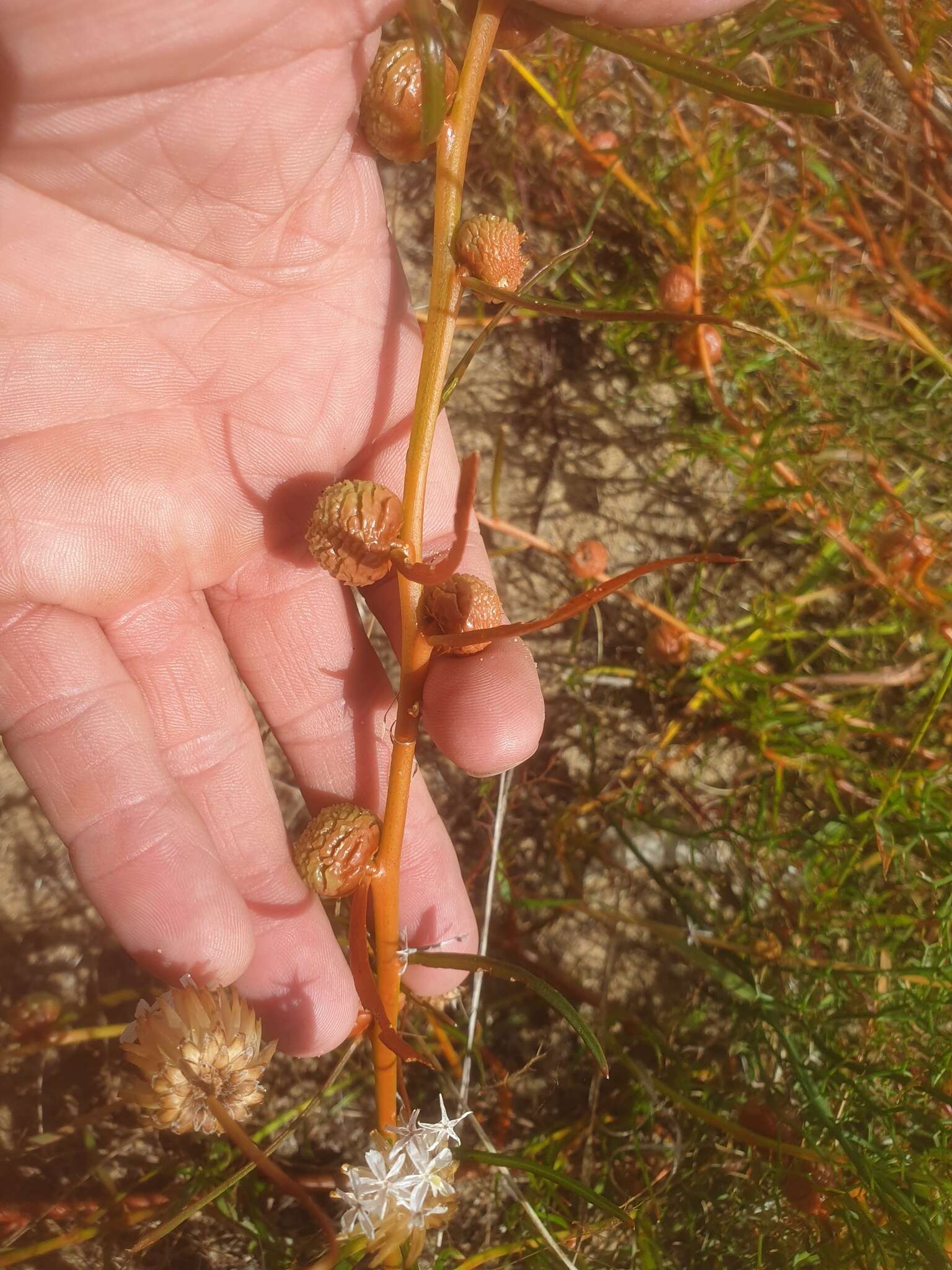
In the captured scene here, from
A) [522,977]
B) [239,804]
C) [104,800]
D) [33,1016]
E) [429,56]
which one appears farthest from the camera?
[33,1016]

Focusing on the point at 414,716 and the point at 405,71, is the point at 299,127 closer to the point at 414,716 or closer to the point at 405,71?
the point at 405,71

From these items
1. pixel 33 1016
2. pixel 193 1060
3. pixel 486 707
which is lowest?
pixel 33 1016

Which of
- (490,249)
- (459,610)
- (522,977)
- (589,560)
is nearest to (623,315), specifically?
(490,249)

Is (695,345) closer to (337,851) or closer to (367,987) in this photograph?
(337,851)

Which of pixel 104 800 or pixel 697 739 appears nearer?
pixel 104 800

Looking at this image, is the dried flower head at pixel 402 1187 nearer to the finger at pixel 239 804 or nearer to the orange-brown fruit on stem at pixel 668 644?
the finger at pixel 239 804

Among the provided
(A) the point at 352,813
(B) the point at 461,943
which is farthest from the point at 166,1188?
(A) the point at 352,813

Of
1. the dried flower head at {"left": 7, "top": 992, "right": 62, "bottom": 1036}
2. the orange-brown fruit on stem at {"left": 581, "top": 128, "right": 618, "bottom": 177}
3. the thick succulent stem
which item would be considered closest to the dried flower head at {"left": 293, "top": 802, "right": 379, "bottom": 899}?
the thick succulent stem
